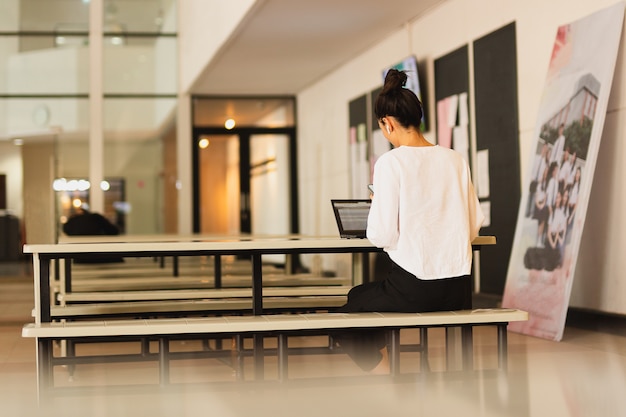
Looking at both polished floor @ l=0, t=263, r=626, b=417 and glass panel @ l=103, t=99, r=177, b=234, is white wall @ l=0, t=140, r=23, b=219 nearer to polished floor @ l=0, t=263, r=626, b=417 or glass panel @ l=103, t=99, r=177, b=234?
glass panel @ l=103, t=99, r=177, b=234

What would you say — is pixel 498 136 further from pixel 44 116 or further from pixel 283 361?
pixel 44 116

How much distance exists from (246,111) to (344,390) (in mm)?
10555

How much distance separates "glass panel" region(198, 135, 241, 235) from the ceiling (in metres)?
0.87

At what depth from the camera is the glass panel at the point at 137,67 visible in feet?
44.5

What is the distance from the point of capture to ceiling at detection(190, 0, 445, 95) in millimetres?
8414

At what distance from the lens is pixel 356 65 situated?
10.9 metres

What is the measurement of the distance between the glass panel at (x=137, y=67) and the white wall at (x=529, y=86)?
9.16 ft

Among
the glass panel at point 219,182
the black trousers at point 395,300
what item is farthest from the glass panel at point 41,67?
the black trousers at point 395,300

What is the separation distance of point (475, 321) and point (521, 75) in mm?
3696

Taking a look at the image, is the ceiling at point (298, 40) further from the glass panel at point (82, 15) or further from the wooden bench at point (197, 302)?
the wooden bench at point (197, 302)

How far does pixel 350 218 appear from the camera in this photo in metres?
4.03

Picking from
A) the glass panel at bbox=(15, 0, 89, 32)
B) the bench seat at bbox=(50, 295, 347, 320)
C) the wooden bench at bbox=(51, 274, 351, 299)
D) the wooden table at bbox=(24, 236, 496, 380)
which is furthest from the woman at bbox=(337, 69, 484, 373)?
the glass panel at bbox=(15, 0, 89, 32)

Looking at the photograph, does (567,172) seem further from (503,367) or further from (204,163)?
(204,163)

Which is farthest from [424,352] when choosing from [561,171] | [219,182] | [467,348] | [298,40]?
[219,182]
